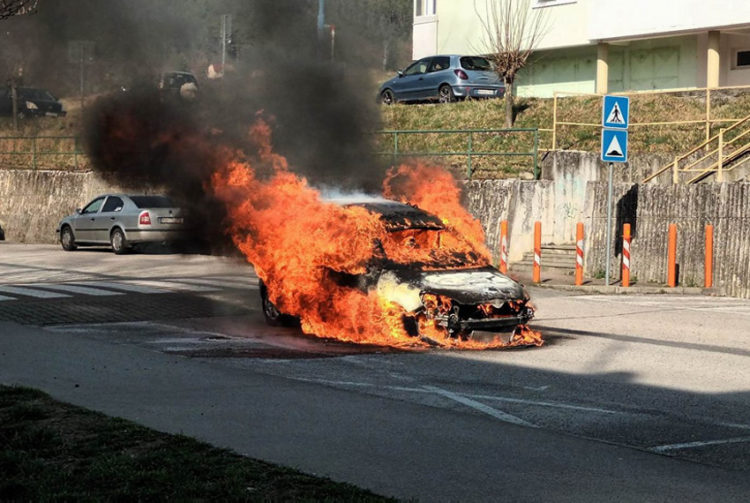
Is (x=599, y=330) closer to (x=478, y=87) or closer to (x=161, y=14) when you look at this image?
(x=161, y=14)

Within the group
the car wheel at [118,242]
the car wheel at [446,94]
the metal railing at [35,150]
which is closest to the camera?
the car wheel at [118,242]

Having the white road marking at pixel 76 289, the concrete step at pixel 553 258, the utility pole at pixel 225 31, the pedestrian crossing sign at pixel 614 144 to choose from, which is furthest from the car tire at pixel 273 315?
the concrete step at pixel 553 258

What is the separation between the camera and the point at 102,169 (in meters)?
18.8

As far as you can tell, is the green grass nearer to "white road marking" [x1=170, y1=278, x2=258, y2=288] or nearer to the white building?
"white road marking" [x1=170, y1=278, x2=258, y2=288]

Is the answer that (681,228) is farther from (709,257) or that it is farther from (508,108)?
(508,108)

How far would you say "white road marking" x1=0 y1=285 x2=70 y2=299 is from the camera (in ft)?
55.3

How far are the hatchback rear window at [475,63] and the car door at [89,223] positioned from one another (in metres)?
12.4

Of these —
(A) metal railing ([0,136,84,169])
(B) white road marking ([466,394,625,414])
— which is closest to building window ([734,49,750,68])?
(A) metal railing ([0,136,84,169])

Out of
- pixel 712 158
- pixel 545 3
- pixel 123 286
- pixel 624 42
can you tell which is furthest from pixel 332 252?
pixel 545 3

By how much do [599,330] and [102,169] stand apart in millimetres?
9223

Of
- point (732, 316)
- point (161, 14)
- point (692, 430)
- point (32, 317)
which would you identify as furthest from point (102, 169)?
point (692, 430)

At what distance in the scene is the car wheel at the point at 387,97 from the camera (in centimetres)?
3656

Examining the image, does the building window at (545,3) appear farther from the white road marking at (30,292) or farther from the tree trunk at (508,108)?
the white road marking at (30,292)

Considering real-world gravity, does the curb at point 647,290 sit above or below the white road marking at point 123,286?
below
